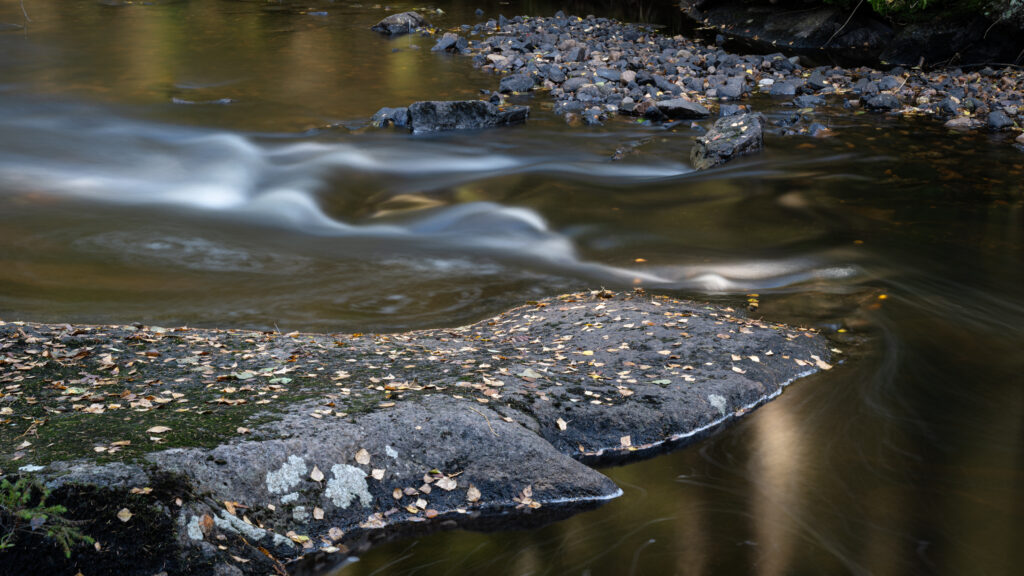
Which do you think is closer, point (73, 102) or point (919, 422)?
point (919, 422)

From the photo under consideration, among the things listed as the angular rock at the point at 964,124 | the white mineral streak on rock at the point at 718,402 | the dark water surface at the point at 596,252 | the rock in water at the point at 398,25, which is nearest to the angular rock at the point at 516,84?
the dark water surface at the point at 596,252

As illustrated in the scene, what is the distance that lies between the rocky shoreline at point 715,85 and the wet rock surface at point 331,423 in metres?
8.59

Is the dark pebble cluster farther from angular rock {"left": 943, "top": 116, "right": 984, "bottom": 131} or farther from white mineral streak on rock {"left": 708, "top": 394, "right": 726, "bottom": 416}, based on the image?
white mineral streak on rock {"left": 708, "top": 394, "right": 726, "bottom": 416}

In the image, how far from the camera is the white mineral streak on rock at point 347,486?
4.06 m

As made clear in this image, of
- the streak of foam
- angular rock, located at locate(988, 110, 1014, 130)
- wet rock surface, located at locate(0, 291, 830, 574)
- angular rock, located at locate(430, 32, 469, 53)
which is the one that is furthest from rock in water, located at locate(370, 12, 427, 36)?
wet rock surface, located at locate(0, 291, 830, 574)

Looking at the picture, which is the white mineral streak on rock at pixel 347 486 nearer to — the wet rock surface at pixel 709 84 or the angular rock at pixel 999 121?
the wet rock surface at pixel 709 84

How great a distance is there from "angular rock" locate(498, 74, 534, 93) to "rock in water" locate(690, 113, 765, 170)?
444 cm

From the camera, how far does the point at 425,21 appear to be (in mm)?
22219

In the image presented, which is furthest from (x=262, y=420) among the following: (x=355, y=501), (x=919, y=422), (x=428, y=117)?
(x=428, y=117)

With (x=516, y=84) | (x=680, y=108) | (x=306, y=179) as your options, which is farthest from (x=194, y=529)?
(x=516, y=84)

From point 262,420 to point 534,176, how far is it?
785 centimetres

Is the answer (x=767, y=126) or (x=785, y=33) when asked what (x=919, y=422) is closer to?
(x=767, y=126)

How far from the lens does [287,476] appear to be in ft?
13.1

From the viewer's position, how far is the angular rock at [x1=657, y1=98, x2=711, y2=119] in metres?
13.9
